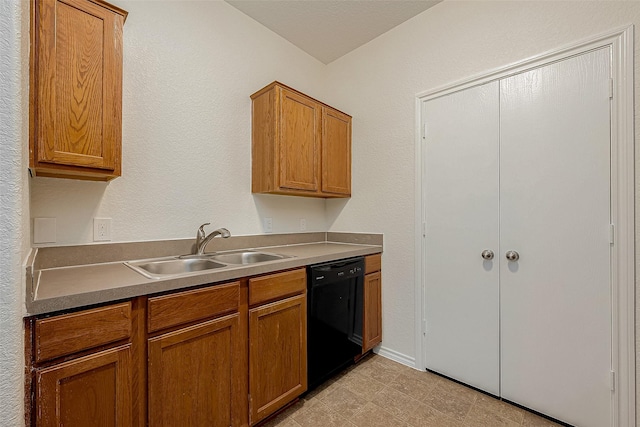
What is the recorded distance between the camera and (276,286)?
163 cm

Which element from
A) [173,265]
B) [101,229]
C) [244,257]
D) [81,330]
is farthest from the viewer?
[244,257]

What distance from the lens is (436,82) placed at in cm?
218

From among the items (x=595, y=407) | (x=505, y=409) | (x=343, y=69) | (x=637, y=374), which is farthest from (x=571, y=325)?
(x=343, y=69)

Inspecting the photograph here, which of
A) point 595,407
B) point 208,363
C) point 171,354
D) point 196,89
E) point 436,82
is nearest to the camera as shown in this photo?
point 171,354

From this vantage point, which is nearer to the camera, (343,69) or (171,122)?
(171,122)

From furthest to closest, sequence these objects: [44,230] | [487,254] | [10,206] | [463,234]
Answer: [463,234], [487,254], [44,230], [10,206]

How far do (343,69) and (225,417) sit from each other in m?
2.97

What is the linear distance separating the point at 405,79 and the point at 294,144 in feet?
3.64

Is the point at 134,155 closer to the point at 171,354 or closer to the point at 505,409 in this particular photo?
the point at 171,354

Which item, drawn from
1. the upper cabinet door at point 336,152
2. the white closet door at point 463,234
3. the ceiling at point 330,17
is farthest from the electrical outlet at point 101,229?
the white closet door at point 463,234

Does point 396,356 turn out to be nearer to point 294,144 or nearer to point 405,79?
point 294,144

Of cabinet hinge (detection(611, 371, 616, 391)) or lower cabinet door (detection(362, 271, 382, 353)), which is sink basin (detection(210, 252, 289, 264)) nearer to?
lower cabinet door (detection(362, 271, 382, 353))

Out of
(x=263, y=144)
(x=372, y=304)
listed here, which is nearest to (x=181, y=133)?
(x=263, y=144)

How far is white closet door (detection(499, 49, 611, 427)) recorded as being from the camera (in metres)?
1.53
